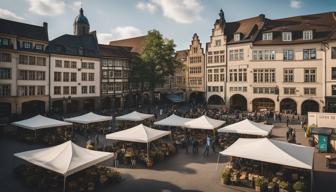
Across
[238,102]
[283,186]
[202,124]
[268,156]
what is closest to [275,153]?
[268,156]

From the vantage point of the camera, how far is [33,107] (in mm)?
40250

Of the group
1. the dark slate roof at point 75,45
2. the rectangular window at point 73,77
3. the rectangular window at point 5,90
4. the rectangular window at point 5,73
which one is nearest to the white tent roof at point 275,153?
the rectangular window at point 5,90

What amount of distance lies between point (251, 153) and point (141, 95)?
45.1 m

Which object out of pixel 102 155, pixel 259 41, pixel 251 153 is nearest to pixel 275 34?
pixel 259 41

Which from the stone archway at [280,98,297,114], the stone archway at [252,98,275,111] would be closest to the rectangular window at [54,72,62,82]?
the stone archway at [252,98,275,111]

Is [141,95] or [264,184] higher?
[141,95]

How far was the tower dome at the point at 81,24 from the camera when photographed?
60.9 meters

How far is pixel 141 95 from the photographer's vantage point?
57.8 metres

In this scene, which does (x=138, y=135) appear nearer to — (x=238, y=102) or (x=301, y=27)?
(x=238, y=102)

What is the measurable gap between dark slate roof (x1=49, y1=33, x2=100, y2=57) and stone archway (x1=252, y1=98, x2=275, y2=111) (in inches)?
1149

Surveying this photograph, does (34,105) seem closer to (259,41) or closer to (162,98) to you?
(162,98)

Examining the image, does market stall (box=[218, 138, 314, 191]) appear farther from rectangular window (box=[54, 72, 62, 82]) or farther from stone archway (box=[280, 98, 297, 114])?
rectangular window (box=[54, 72, 62, 82])

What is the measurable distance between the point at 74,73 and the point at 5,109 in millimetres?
12118

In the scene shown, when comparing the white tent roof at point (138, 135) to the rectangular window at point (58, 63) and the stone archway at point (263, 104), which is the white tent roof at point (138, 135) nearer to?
the rectangular window at point (58, 63)
